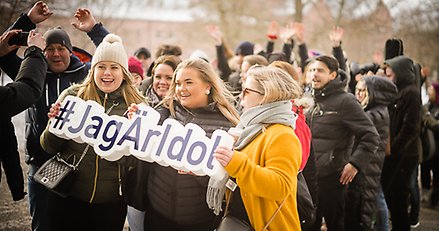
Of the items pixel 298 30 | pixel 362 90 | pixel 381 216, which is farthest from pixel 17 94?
pixel 298 30

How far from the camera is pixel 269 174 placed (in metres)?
2.35

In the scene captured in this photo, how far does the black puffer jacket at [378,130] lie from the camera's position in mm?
4453

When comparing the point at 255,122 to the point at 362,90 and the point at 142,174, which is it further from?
the point at 362,90

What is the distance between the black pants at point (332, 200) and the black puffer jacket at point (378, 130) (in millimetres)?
336

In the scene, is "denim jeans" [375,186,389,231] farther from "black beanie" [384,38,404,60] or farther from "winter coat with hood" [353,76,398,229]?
"black beanie" [384,38,404,60]

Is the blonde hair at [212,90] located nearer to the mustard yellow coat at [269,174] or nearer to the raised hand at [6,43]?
the mustard yellow coat at [269,174]

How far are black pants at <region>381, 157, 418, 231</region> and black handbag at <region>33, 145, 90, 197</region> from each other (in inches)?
145

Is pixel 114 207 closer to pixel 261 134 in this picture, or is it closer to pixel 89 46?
pixel 261 134

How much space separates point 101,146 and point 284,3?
18962 mm

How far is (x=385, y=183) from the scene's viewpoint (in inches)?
206

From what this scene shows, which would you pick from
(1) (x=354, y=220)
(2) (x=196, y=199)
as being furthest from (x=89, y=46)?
(1) (x=354, y=220)

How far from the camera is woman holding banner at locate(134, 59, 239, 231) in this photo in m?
2.91

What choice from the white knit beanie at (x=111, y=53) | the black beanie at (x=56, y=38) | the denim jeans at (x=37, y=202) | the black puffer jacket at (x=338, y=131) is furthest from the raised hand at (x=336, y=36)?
the denim jeans at (x=37, y=202)

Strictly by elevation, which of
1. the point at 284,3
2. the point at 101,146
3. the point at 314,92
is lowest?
the point at 101,146
